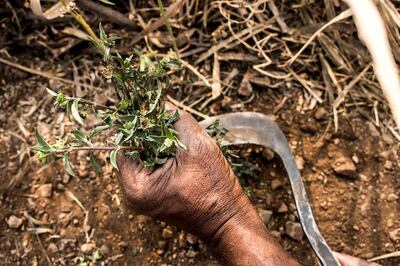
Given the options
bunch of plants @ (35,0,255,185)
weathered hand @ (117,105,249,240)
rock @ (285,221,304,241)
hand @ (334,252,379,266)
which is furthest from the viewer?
rock @ (285,221,304,241)

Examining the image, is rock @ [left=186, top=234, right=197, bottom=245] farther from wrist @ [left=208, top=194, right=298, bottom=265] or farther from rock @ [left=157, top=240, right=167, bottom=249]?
wrist @ [left=208, top=194, right=298, bottom=265]

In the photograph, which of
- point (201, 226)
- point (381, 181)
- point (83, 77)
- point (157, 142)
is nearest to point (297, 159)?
point (381, 181)

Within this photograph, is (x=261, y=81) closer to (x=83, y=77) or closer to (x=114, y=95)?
(x=114, y=95)

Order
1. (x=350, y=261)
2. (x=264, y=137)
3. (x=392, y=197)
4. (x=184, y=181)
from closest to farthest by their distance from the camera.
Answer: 1. (x=184, y=181)
2. (x=350, y=261)
3. (x=264, y=137)
4. (x=392, y=197)

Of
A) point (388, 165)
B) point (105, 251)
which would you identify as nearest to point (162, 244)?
point (105, 251)

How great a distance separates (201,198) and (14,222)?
75 centimetres

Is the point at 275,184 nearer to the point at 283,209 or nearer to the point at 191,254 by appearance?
the point at 283,209

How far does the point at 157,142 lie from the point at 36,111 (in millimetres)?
802

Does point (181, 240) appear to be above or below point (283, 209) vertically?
below

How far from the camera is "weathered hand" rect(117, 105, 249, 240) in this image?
4.55ft

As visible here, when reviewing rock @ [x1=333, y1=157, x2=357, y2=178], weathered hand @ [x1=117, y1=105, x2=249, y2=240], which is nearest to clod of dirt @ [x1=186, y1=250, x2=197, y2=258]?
weathered hand @ [x1=117, y1=105, x2=249, y2=240]

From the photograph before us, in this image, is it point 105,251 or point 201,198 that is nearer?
point 201,198

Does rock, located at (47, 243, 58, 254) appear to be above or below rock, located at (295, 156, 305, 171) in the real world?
below

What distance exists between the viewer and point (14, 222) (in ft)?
5.87
